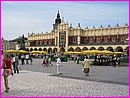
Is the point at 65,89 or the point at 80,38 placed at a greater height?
the point at 80,38

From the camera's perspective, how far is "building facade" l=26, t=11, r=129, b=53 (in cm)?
Answer: 6834

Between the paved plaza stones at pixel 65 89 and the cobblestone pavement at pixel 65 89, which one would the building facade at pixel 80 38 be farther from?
the cobblestone pavement at pixel 65 89

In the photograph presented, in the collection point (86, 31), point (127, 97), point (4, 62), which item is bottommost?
point (127, 97)

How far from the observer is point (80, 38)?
77.2m

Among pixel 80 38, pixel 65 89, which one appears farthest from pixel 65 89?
pixel 80 38

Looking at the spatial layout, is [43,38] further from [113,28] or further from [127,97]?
[127,97]

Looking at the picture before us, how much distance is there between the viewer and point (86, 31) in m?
77.6

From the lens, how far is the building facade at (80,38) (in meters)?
68.3

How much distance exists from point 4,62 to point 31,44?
82.0 metres

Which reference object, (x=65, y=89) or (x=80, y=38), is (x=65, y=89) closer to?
(x=65, y=89)

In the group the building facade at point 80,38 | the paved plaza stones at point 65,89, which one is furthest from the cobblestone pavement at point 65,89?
the building facade at point 80,38

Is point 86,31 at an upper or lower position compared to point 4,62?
upper

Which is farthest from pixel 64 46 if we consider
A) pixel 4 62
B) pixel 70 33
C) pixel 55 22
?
pixel 4 62

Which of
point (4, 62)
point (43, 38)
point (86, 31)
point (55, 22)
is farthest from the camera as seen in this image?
point (55, 22)
